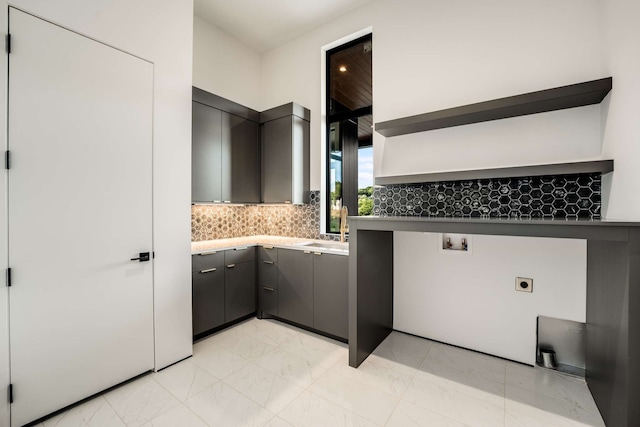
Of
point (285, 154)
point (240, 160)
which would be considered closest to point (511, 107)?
point (285, 154)

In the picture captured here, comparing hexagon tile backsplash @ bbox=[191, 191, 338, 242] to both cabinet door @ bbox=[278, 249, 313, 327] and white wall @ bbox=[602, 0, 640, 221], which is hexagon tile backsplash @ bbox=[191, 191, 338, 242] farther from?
white wall @ bbox=[602, 0, 640, 221]

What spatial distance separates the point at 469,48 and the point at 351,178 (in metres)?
1.69

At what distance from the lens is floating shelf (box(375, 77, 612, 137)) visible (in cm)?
177

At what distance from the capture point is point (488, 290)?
2.35 metres

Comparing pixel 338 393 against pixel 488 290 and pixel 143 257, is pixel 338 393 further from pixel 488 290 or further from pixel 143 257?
pixel 143 257

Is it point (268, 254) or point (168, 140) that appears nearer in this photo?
point (168, 140)

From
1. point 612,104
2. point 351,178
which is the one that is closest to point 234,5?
point 351,178

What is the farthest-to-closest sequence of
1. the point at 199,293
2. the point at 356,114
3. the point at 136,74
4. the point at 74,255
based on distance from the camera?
the point at 356,114, the point at 199,293, the point at 136,74, the point at 74,255

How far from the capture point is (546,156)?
6.86ft

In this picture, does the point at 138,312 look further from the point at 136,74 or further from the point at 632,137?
the point at 632,137

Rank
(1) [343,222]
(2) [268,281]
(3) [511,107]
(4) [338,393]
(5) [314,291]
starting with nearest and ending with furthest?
(4) [338,393] < (3) [511,107] < (5) [314,291] < (2) [268,281] < (1) [343,222]

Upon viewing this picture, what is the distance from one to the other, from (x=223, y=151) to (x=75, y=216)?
5.15 ft

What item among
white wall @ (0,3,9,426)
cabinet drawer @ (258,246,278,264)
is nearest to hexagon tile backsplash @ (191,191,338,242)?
cabinet drawer @ (258,246,278,264)

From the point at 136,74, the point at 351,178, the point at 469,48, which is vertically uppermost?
the point at 469,48
